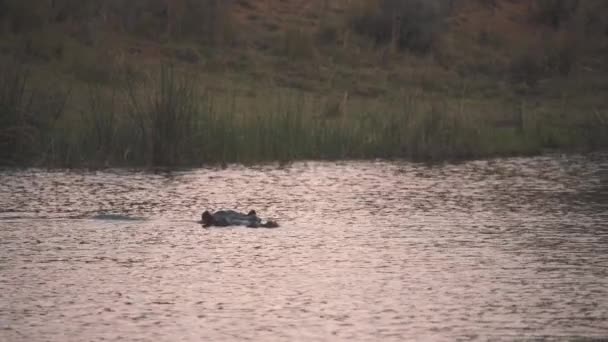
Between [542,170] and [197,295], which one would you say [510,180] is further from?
[197,295]

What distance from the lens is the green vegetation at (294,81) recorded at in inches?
682

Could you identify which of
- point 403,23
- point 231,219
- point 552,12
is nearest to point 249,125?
point 231,219

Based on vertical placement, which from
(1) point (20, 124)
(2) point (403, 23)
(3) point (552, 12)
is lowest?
(1) point (20, 124)

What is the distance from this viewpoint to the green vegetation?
17.3 m

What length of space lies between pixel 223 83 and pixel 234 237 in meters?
10.3

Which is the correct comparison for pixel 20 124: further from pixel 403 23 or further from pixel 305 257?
pixel 403 23

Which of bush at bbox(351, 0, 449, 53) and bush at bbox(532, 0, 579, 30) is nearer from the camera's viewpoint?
bush at bbox(351, 0, 449, 53)

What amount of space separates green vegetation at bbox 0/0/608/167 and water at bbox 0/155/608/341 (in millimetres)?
1010

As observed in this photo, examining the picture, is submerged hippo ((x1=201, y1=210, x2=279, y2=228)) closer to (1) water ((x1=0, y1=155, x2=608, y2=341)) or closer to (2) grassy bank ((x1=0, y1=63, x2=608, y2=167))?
(1) water ((x1=0, y1=155, x2=608, y2=341))

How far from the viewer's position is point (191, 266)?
10977 mm

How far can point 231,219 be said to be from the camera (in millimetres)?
12672

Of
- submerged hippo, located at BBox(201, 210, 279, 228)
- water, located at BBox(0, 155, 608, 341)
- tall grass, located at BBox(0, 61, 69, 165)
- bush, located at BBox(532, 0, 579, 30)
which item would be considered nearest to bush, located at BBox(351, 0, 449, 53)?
bush, located at BBox(532, 0, 579, 30)

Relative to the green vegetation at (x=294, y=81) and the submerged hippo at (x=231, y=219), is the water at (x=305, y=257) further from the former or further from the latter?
the green vegetation at (x=294, y=81)

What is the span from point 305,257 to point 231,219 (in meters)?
1.50
